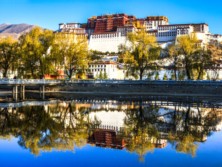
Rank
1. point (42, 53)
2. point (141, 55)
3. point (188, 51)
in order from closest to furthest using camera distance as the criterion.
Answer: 1. point (141, 55)
2. point (42, 53)
3. point (188, 51)

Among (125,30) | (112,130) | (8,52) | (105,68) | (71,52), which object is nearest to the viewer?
(112,130)

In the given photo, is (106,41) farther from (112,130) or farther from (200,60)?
(112,130)

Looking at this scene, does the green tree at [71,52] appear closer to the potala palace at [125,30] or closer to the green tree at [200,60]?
the green tree at [200,60]

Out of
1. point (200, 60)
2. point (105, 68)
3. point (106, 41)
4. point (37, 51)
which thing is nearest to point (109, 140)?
point (37, 51)

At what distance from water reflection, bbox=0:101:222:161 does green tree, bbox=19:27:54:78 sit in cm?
3927

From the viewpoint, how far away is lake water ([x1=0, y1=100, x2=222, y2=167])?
16797 millimetres

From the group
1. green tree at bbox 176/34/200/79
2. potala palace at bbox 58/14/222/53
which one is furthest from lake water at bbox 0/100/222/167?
potala palace at bbox 58/14/222/53

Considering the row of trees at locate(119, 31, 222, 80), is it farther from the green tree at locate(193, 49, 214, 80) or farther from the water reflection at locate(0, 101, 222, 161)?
the water reflection at locate(0, 101, 222, 161)

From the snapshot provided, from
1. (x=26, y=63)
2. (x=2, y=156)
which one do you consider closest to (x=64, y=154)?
(x=2, y=156)

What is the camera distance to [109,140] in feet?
69.1

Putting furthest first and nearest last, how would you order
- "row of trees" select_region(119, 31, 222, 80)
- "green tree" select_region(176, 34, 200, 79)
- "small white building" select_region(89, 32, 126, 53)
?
1. "small white building" select_region(89, 32, 126, 53)
2. "green tree" select_region(176, 34, 200, 79)
3. "row of trees" select_region(119, 31, 222, 80)

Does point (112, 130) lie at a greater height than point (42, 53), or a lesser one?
lesser

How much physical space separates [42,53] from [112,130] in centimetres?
4988

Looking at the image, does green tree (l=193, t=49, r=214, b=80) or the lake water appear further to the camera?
green tree (l=193, t=49, r=214, b=80)
